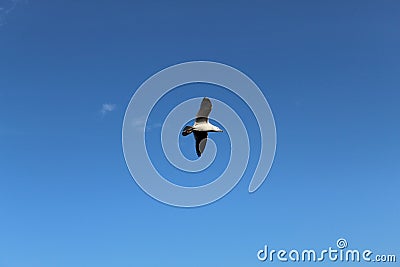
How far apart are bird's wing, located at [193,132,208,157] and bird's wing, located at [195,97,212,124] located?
75cm

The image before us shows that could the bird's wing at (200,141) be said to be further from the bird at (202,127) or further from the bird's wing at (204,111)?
the bird's wing at (204,111)

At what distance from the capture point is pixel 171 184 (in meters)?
48.3

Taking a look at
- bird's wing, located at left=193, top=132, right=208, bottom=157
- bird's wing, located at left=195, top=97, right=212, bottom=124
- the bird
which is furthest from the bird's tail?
bird's wing, located at left=195, top=97, right=212, bottom=124

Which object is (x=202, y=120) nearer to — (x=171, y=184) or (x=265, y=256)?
(x=171, y=184)

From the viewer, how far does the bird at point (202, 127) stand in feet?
156

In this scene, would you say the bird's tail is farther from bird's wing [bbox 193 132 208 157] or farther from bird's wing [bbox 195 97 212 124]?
bird's wing [bbox 195 97 212 124]

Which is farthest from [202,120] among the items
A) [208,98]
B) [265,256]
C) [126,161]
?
[265,256]

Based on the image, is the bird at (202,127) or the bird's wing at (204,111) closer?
the bird at (202,127)

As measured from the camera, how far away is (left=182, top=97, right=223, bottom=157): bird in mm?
47688

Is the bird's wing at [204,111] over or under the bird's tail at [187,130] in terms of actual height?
over

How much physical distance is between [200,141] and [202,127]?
2.77ft

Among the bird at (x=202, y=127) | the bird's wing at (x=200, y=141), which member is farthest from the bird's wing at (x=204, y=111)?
the bird's wing at (x=200, y=141)

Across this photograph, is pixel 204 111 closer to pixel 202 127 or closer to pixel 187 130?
pixel 202 127

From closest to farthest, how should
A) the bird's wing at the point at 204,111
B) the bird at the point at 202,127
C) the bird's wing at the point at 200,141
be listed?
1. the bird's wing at the point at 200,141
2. the bird at the point at 202,127
3. the bird's wing at the point at 204,111
